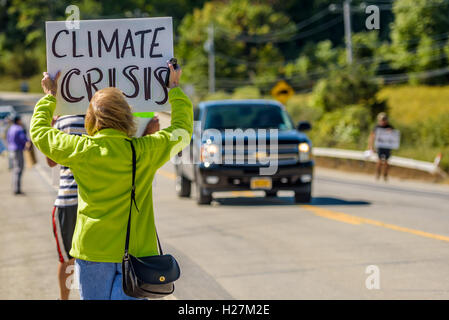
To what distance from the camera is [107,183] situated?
4.48 m

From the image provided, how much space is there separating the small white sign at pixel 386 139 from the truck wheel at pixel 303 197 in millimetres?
8013

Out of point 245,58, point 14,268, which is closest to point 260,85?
point 245,58

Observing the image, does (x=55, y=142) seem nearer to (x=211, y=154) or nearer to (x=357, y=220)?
(x=357, y=220)

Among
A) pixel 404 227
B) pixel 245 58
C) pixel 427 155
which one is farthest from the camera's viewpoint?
pixel 245 58

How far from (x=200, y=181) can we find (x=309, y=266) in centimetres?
638

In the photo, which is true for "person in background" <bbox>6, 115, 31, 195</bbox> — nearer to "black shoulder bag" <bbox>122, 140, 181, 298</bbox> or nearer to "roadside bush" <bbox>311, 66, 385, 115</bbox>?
"black shoulder bag" <bbox>122, 140, 181, 298</bbox>

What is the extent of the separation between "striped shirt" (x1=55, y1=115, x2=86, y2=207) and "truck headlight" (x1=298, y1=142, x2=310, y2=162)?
9.04 m

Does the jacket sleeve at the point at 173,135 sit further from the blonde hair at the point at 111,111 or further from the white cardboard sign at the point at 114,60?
the white cardboard sign at the point at 114,60

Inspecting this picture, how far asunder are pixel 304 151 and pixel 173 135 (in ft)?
36.1

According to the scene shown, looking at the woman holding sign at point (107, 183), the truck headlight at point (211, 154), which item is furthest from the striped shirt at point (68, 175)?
the truck headlight at point (211, 154)

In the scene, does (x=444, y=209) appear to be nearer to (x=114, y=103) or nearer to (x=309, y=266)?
(x=309, y=266)

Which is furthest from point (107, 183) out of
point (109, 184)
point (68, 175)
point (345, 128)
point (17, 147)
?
point (345, 128)

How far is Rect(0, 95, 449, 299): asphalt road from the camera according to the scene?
8.12 meters

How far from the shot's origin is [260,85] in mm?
78312
